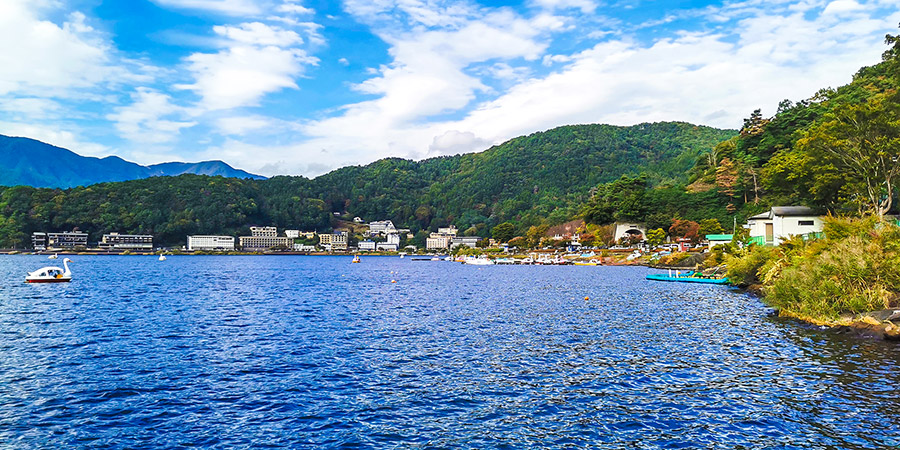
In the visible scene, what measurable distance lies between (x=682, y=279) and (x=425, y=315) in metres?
40.2

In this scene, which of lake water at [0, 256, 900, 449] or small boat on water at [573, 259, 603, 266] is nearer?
lake water at [0, 256, 900, 449]

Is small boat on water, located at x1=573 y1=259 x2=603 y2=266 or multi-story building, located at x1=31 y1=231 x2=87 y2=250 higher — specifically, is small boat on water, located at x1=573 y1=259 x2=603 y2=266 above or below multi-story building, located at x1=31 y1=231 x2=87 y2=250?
below

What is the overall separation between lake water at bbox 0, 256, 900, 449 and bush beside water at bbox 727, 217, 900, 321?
5.60ft

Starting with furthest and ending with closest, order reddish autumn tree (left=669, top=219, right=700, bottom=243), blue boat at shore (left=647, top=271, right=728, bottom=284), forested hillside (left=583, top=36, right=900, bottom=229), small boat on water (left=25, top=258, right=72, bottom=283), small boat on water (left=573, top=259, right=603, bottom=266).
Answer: reddish autumn tree (left=669, top=219, right=700, bottom=243) < small boat on water (left=573, top=259, right=603, bottom=266) < blue boat at shore (left=647, top=271, right=728, bottom=284) < small boat on water (left=25, top=258, right=72, bottom=283) < forested hillside (left=583, top=36, right=900, bottom=229)

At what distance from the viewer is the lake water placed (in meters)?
12.4

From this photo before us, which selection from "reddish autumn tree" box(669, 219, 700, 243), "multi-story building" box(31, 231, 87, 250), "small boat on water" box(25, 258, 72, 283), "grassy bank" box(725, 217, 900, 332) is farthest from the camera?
"multi-story building" box(31, 231, 87, 250)

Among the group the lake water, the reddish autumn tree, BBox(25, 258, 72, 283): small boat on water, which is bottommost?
the lake water

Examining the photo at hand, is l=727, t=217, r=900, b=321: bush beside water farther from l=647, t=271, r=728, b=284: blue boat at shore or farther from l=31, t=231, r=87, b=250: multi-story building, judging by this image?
l=31, t=231, r=87, b=250: multi-story building

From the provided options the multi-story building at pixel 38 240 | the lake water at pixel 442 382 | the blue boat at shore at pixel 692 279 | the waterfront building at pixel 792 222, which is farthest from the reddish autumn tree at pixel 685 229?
the multi-story building at pixel 38 240

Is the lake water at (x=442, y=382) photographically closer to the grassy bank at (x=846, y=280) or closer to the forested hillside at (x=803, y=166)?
the grassy bank at (x=846, y=280)

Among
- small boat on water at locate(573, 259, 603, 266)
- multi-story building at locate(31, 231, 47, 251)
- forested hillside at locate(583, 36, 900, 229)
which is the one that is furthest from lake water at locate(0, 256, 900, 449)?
multi-story building at locate(31, 231, 47, 251)

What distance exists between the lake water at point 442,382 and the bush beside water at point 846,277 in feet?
5.60

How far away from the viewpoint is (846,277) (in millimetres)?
25656

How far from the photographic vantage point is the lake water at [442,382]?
12.4 m
